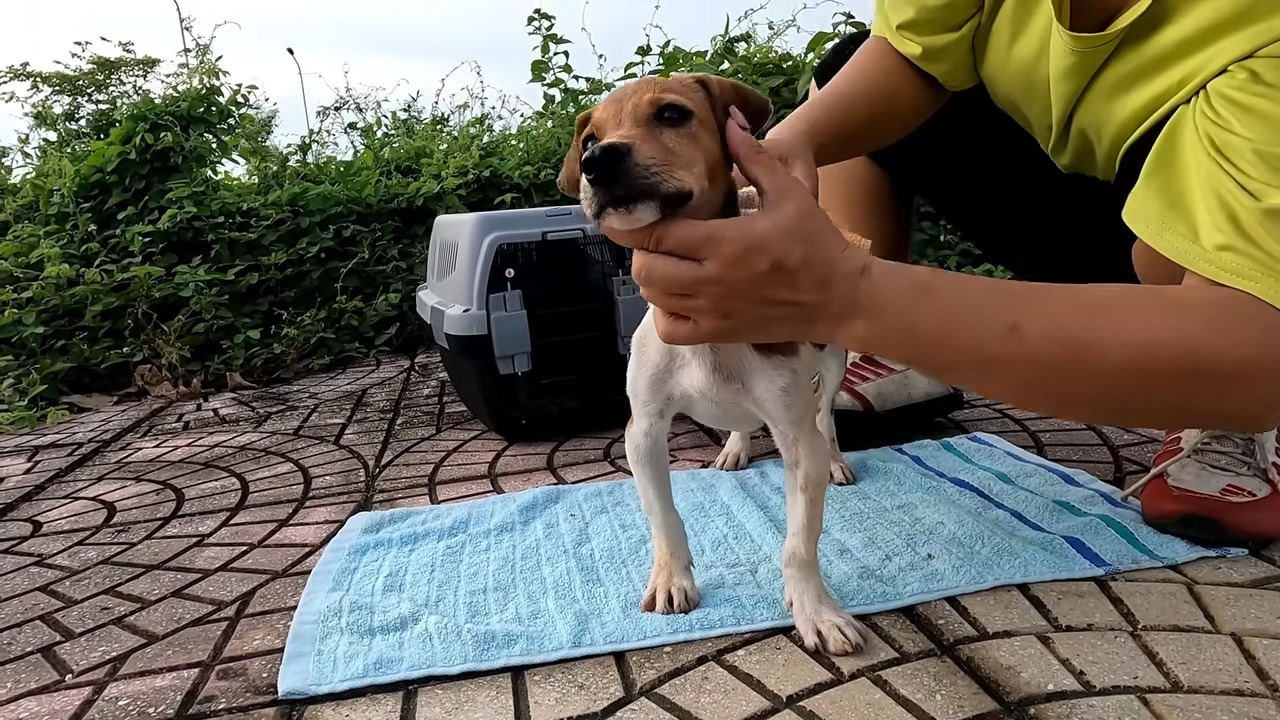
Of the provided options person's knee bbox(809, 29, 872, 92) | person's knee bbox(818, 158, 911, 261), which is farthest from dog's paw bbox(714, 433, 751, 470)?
person's knee bbox(809, 29, 872, 92)

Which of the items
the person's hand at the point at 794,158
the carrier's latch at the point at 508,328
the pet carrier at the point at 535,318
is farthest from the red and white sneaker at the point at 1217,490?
the carrier's latch at the point at 508,328

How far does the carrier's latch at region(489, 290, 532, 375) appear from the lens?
3.27 metres

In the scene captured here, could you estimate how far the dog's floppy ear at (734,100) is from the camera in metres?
2.11

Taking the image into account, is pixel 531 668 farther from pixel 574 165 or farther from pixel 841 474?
pixel 841 474

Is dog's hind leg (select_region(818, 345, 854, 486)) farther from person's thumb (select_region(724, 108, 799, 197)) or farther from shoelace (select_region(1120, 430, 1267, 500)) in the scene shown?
person's thumb (select_region(724, 108, 799, 197))

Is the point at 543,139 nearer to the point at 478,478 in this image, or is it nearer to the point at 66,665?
the point at 478,478

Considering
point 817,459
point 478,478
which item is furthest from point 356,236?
point 817,459

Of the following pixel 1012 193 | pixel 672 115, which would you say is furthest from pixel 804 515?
pixel 1012 193

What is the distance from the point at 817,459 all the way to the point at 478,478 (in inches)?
58.2

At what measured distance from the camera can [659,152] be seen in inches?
72.3

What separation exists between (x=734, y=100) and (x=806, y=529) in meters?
1.08

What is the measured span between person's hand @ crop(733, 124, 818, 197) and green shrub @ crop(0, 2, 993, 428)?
2.93 m

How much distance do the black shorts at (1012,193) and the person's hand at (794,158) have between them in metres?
0.79

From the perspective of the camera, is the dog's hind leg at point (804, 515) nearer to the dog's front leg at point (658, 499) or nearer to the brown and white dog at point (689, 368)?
the brown and white dog at point (689, 368)
